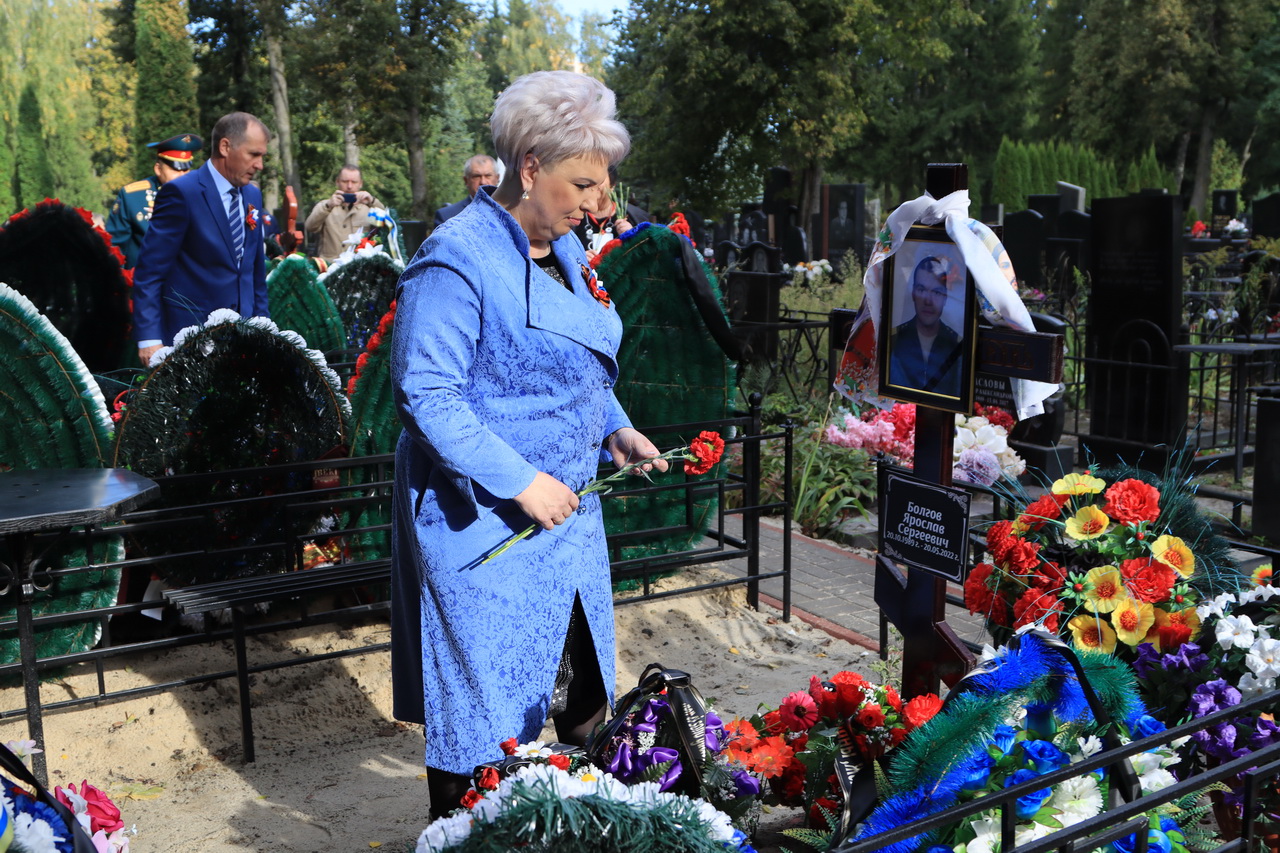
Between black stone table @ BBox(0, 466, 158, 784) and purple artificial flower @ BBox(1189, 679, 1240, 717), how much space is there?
268 centimetres

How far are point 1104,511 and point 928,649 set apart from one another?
64 cm

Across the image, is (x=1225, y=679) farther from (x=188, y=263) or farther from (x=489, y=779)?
(x=188, y=263)

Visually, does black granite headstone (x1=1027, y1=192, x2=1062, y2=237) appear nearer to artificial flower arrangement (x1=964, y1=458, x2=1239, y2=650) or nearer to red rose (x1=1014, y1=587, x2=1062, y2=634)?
artificial flower arrangement (x1=964, y1=458, x2=1239, y2=650)

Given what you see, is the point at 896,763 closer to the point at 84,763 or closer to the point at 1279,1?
the point at 84,763

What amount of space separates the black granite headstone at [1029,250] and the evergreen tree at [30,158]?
34710mm

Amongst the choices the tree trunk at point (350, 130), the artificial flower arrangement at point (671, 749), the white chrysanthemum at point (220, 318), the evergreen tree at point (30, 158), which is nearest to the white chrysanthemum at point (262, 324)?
the white chrysanthemum at point (220, 318)

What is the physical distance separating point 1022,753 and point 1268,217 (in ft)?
62.0

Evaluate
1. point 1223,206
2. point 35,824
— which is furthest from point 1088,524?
point 1223,206

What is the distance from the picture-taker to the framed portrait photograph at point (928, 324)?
9.35 feet

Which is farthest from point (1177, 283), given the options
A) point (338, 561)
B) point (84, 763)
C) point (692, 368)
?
point (84, 763)

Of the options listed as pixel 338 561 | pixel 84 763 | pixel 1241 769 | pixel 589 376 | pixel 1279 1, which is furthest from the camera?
pixel 1279 1

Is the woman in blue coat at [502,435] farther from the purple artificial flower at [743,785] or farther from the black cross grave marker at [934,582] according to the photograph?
the black cross grave marker at [934,582]

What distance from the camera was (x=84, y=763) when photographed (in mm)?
3666

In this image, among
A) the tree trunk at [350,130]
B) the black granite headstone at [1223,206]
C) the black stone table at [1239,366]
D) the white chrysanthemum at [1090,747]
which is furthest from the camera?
the tree trunk at [350,130]
